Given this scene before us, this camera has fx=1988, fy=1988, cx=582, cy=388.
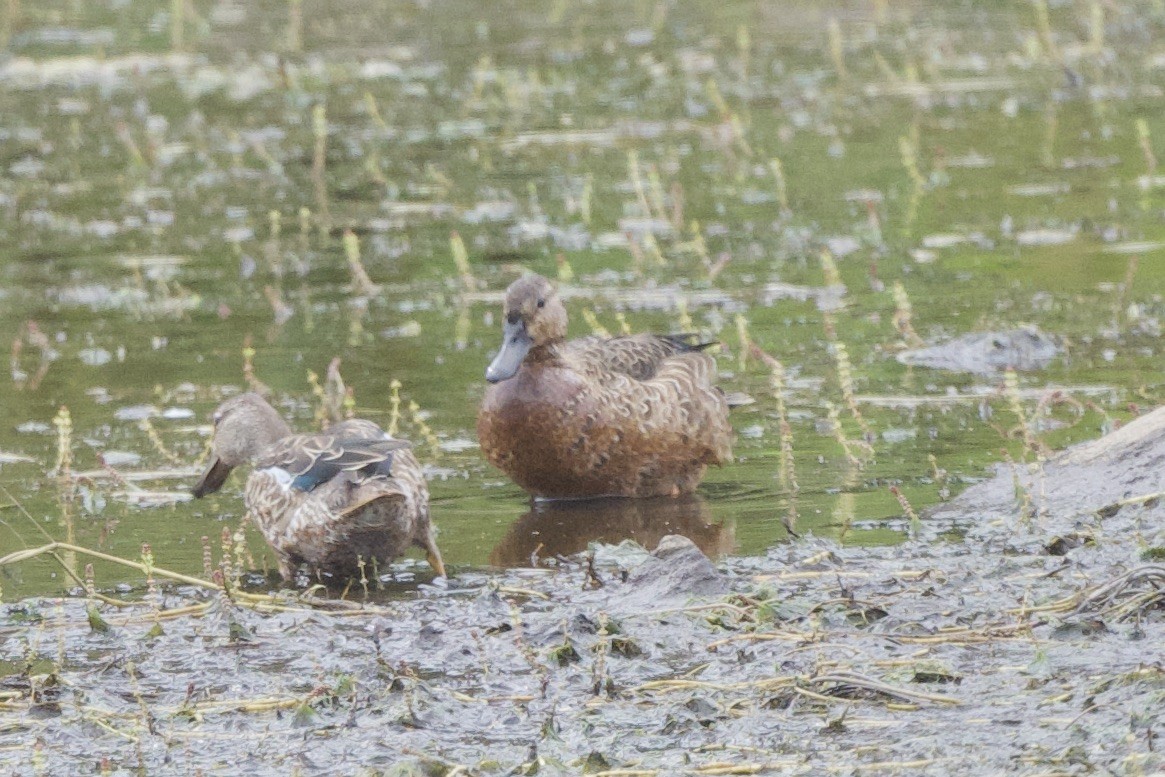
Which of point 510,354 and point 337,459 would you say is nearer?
point 337,459

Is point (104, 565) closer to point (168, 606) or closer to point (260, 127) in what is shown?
point (168, 606)

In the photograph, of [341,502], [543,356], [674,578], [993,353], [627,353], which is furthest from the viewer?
[993,353]

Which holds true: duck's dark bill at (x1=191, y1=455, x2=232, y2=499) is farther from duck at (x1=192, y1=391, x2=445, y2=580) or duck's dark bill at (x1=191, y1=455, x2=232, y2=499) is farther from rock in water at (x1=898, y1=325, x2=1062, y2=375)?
rock in water at (x1=898, y1=325, x2=1062, y2=375)

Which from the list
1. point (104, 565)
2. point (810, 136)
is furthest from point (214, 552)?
point (810, 136)

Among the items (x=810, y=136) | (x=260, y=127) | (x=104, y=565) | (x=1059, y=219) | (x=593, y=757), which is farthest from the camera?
(x=260, y=127)

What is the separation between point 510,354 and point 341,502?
57.6 inches

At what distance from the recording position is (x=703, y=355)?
8375 mm

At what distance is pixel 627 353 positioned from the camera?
8.20 metres

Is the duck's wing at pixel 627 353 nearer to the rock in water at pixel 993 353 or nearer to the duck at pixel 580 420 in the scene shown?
the duck at pixel 580 420

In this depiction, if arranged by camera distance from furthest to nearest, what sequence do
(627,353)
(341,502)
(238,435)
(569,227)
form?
(569,227) < (627,353) < (238,435) < (341,502)

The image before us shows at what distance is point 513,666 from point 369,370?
14.4 ft

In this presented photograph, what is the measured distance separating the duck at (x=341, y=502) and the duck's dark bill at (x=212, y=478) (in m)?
0.38

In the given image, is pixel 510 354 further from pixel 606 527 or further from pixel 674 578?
pixel 674 578

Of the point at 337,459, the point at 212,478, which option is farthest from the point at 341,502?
the point at 212,478
